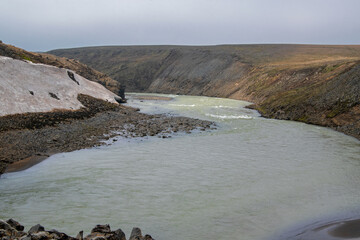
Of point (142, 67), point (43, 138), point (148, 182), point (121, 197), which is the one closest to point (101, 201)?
point (121, 197)

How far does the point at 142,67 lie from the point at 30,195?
90.5 metres

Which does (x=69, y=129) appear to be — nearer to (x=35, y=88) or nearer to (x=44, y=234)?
(x=35, y=88)

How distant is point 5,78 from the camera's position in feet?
87.8

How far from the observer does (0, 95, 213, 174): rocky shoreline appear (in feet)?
56.3

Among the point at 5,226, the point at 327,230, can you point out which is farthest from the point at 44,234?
the point at 327,230

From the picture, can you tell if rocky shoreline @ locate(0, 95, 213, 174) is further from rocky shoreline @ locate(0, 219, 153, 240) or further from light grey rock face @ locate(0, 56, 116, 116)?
rocky shoreline @ locate(0, 219, 153, 240)

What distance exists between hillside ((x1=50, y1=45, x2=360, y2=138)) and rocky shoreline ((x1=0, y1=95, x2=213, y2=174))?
423 inches

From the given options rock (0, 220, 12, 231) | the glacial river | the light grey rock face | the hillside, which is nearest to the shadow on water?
the glacial river

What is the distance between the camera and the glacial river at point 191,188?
10180 millimetres

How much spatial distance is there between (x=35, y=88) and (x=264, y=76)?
39497 millimetres

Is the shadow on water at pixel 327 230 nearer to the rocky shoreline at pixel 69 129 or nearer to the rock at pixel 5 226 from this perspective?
the rock at pixel 5 226

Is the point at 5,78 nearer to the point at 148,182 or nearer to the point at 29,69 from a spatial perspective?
the point at 29,69

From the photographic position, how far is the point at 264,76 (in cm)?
5700

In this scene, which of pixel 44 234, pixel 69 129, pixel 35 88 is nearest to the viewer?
pixel 44 234
